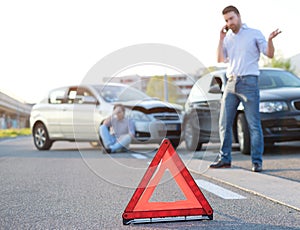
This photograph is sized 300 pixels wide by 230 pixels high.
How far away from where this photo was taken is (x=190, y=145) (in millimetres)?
9172

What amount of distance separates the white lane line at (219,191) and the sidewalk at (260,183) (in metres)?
0.17

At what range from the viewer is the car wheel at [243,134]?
27.7ft

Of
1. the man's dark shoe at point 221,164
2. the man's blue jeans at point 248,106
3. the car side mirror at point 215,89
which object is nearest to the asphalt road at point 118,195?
the man's dark shoe at point 221,164

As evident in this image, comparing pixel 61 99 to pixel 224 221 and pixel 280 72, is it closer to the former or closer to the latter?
pixel 280 72

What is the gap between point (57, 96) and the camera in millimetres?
12594

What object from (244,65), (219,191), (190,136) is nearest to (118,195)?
(219,191)

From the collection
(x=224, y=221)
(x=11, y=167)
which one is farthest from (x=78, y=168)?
(x=224, y=221)

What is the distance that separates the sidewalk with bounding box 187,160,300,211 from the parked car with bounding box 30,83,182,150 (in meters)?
1.88

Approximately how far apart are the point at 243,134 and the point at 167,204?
16.2 ft

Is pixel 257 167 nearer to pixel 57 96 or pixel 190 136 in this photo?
pixel 190 136

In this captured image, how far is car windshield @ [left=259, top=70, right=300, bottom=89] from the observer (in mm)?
9211

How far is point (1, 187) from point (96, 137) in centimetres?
547

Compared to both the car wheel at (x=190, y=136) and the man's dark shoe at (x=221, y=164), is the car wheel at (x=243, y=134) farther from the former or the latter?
the man's dark shoe at (x=221, y=164)

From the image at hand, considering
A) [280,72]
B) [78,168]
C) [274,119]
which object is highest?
[280,72]
